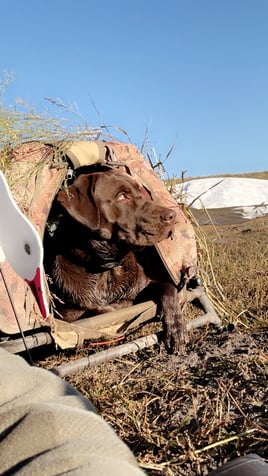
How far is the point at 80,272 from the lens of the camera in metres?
4.36

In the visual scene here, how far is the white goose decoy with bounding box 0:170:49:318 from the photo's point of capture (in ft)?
5.99

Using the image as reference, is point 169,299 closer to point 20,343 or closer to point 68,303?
point 68,303

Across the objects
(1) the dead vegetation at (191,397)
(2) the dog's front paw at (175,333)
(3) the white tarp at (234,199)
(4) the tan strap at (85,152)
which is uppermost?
(4) the tan strap at (85,152)

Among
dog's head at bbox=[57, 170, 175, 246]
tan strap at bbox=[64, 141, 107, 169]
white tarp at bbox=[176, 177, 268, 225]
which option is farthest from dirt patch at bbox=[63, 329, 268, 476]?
white tarp at bbox=[176, 177, 268, 225]

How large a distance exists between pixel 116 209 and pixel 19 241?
2.27 metres

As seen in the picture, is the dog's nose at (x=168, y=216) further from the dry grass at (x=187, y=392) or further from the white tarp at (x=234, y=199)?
the white tarp at (x=234, y=199)

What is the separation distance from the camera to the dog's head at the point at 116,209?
13.3 ft

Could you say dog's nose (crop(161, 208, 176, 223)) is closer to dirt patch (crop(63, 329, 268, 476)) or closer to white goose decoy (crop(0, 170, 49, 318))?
dirt patch (crop(63, 329, 268, 476))

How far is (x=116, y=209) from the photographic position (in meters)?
4.15

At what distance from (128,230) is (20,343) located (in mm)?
1174

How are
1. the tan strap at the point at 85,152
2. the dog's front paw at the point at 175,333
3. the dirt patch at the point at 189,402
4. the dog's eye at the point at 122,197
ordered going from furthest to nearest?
the dog's eye at the point at 122,197, the dog's front paw at the point at 175,333, the tan strap at the point at 85,152, the dirt patch at the point at 189,402

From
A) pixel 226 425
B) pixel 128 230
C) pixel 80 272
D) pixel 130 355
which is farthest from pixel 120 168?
pixel 226 425

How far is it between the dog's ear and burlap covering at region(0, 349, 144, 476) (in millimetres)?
3030

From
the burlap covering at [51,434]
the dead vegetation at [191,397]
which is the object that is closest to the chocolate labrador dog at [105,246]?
the dead vegetation at [191,397]
